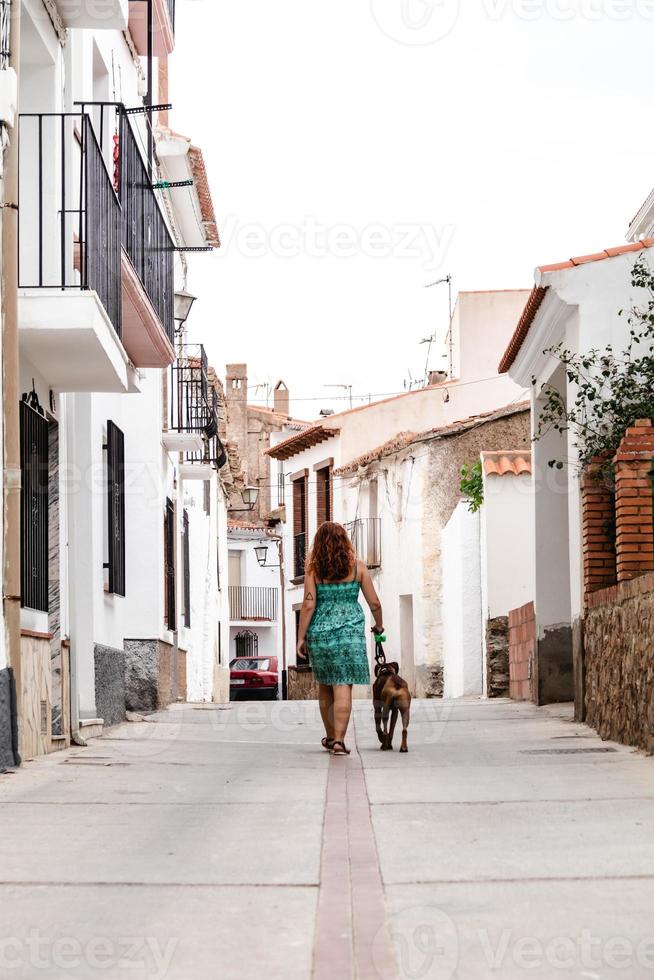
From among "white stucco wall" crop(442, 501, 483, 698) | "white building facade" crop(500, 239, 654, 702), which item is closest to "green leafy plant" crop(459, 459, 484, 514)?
"white stucco wall" crop(442, 501, 483, 698)

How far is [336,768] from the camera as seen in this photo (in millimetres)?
8453

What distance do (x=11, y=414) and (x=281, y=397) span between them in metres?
51.1

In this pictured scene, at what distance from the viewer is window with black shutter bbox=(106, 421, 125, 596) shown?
14.3m

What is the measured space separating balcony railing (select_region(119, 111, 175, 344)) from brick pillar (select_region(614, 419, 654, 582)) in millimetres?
4573

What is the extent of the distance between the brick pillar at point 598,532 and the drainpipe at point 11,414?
16.1 ft

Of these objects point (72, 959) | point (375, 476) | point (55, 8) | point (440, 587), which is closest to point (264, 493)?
point (375, 476)

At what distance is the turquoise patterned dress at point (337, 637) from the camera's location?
9.40 meters

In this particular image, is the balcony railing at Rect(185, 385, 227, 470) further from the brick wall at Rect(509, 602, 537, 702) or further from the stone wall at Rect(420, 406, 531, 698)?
the stone wall at Rect(420, 406, 531, 698)

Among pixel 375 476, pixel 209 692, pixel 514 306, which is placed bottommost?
pixel 209 692

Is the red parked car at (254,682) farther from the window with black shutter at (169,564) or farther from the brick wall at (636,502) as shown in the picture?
the brick wall at (636,502)

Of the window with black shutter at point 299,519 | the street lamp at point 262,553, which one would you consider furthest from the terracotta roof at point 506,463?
the street lamp at point 262,553

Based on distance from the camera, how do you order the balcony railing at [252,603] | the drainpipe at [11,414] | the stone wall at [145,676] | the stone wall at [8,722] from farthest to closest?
1. the balcony railing at [252,603]
2. the stone wall at [145,676]
3. the drainpipe at [11,414]
4. the stone wall at [8,722]

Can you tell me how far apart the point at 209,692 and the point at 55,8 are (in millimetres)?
19361

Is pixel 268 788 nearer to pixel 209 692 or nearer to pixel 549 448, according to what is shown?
pixel 549 448
